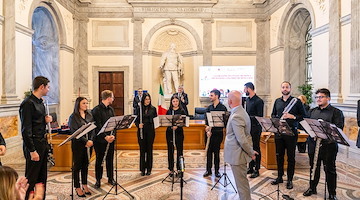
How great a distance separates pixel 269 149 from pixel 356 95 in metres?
2.69

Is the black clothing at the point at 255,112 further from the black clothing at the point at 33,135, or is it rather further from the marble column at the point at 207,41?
the marble column at the point at 207,41

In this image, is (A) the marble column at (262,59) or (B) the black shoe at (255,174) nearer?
(B) the black shoe at (255,174)

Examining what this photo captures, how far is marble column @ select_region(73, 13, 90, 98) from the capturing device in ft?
38.3

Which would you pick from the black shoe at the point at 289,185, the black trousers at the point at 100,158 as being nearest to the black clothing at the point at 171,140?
the black trousers at the point at 100,158

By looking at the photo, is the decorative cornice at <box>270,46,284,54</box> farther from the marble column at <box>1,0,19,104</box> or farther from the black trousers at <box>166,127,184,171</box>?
the marble column at <box>1,0,19,104</box>

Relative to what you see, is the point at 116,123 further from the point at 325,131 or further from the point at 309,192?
the point at 309,192

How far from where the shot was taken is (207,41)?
39.5 feet

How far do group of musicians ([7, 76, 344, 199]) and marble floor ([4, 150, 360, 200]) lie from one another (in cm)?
19

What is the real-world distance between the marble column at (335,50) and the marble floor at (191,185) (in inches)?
83.6

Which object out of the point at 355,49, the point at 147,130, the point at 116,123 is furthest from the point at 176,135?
the point at 355,49

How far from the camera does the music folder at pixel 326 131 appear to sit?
3156 mm

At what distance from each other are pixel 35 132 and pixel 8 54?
4.81 m

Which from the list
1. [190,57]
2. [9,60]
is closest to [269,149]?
[9,60]

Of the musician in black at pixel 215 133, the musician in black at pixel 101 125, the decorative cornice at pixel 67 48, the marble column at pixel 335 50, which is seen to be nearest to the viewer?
the musician in black at pixel 101 125
